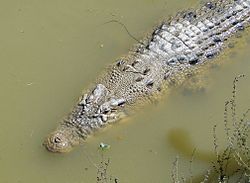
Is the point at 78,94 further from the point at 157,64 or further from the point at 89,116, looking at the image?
the point at 157,64

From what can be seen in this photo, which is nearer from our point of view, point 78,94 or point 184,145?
point 184,145

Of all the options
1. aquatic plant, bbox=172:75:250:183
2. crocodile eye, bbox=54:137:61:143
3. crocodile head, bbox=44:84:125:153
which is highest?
crocodile head, bbox=44:84:125:153

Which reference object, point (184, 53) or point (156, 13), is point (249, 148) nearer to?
point (184, 53)

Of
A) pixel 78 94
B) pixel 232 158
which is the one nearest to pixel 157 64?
pixel 78 94

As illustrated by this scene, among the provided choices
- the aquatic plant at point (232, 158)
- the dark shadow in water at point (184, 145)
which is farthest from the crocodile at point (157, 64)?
the aquatic plant at point (232, 158)

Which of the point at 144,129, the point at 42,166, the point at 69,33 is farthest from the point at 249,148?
the point at 69,33

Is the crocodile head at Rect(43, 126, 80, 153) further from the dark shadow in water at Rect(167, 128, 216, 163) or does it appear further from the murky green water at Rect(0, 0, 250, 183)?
the dark shadow in water at Rect(167, 128, 216, 163)

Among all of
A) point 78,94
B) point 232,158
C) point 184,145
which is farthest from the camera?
point 78,94

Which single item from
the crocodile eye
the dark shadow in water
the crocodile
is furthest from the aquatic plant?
the crocodile eye
